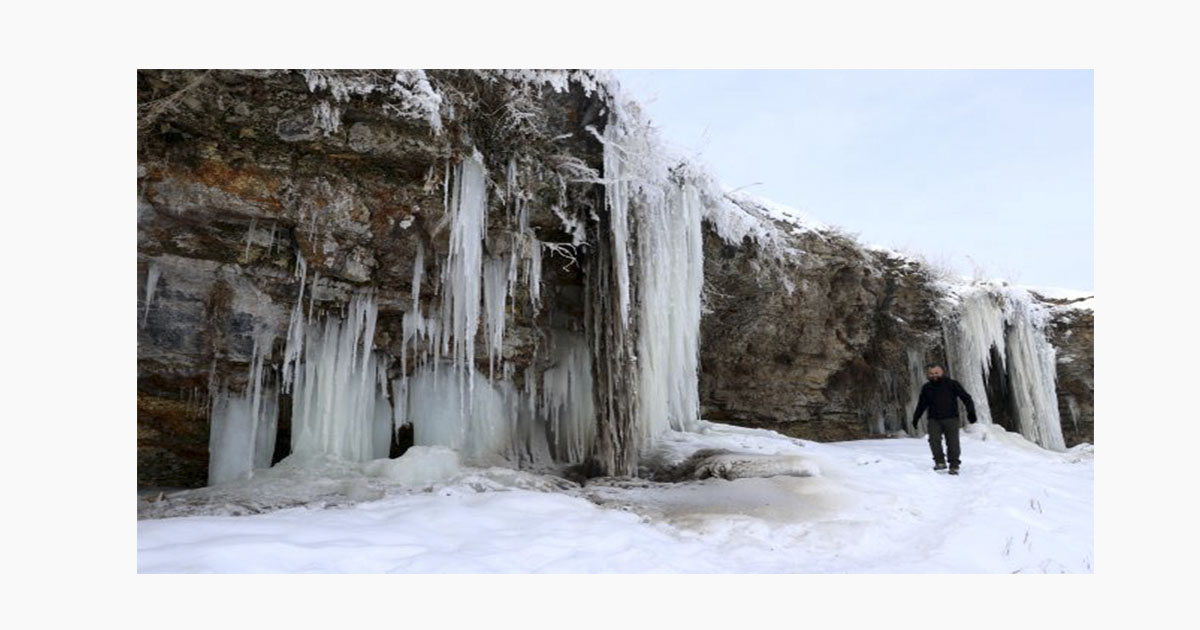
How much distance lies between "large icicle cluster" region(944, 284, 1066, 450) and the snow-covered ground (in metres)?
4.60

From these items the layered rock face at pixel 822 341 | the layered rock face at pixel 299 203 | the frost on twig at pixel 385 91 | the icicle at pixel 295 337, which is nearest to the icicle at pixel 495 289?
the layered rock face at pixel 299 203

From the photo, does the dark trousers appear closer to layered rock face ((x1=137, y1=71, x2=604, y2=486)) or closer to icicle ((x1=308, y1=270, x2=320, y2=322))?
layered rock face ((x1=137, y1=71, x2=604, y2=486))

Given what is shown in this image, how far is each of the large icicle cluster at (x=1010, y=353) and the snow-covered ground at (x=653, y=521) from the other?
4600 mm

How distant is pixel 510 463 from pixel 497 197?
2.86m

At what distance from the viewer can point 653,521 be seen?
5004mm

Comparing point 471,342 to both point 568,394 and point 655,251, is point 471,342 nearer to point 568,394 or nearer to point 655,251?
point 568,394

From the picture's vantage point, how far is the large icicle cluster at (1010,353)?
11742mm

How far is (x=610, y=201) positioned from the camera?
7.12 m

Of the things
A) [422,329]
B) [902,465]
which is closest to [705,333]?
[902,465]

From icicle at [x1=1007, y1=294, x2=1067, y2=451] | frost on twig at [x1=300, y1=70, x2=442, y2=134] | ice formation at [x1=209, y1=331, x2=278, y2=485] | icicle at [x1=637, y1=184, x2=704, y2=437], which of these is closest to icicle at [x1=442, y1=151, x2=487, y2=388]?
frost on twig at [x1=300, y1=70, x2=442, y2=134]

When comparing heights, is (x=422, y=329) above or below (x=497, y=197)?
below

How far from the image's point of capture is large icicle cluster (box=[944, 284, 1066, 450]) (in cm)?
1174

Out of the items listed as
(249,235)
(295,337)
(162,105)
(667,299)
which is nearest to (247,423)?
(295,337)

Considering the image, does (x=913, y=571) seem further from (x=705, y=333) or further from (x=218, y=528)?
(x=705, y=333)
